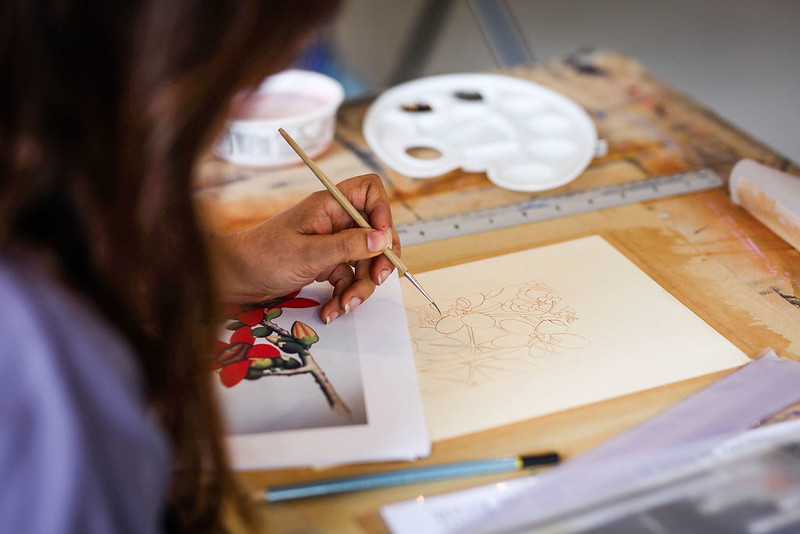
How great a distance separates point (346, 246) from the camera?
75 cm

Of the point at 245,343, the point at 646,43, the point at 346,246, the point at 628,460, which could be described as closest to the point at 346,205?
the point at 346,246

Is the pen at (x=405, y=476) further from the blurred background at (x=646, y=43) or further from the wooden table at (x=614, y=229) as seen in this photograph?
the blurred background at (x=646, y=43)

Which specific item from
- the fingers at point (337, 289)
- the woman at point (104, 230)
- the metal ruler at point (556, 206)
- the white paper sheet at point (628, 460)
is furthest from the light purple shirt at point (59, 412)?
the metal ruler at point (556, 206)

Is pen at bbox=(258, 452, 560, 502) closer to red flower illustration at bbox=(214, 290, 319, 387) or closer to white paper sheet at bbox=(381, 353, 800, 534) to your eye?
white paper sheet at bbox=(381, 353, 800, 534)

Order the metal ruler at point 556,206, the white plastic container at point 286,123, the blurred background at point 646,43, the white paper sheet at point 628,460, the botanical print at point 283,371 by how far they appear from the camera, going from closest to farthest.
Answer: the white paper sheet at point 628,460 → the botanical print at point 283,371 → the metal ruler at point 556,206 → the white plastic container at point 286,123 → the blurred background at point 646,43

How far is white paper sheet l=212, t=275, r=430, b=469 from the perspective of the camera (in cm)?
59

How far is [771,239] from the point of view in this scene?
0.89 m

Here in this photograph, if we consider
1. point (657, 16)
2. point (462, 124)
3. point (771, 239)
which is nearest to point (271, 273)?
point (462, 124)

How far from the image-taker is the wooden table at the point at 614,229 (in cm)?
60

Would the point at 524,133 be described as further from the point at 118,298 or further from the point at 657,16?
the point at 657,16

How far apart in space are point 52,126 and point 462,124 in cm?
81

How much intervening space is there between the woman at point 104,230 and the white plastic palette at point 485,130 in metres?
0.60

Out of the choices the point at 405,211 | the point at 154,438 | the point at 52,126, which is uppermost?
the point at 52,126

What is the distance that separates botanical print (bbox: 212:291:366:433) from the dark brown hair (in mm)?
150
